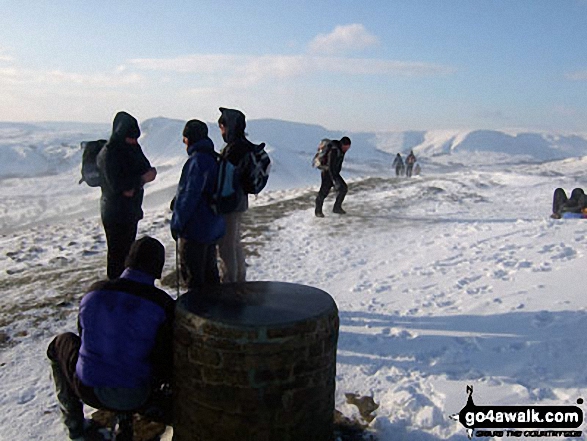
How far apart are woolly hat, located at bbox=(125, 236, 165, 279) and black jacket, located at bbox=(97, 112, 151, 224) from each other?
2.08 metres

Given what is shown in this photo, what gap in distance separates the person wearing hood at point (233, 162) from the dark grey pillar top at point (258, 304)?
1.26 metres

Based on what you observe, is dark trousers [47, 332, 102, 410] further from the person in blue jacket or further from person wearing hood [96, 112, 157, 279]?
person wearing hood [96, 112, 157, 279]

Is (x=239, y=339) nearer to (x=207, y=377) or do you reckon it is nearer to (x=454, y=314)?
(x=207, y=377)

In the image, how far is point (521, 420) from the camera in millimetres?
3465

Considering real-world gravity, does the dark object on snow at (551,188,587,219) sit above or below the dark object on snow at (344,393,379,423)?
above

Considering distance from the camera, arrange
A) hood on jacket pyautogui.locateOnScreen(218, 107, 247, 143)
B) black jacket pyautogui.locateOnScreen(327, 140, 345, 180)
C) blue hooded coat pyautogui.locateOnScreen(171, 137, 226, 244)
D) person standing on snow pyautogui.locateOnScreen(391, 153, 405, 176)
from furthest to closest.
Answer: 1. person standing on snow pyautogui.locateOnScreen(391, 153, 405, 176)
2. black jacket pyautogui.locateOnScreen(327, 140, 345, 180)
3. hood on jacket pyautogui.locateOnScreen(218, 107, 247, 143)
4. blue hooded coat pyautogui.locateOnScreen(171, 137, 226, 244)

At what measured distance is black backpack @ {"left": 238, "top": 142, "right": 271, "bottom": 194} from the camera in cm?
454

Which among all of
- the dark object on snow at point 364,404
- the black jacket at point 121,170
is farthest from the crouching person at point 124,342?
the black jacket at point 121,170

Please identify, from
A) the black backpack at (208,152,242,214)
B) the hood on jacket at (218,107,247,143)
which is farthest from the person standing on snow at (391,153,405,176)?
the black backpack at (208,152,242,214)

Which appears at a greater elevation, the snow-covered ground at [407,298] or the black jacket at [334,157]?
the black jacket at [334,157]

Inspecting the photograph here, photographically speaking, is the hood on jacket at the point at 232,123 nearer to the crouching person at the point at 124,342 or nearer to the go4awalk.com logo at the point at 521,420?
the crouching person at the point at 124,342

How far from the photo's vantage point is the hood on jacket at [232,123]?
479 cm

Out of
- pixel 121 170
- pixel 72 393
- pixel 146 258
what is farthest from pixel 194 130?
pixel 72 393

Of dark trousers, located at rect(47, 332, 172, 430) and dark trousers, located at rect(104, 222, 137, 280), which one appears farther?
dark trousers, located at rect(104, 222, 137, 280)
